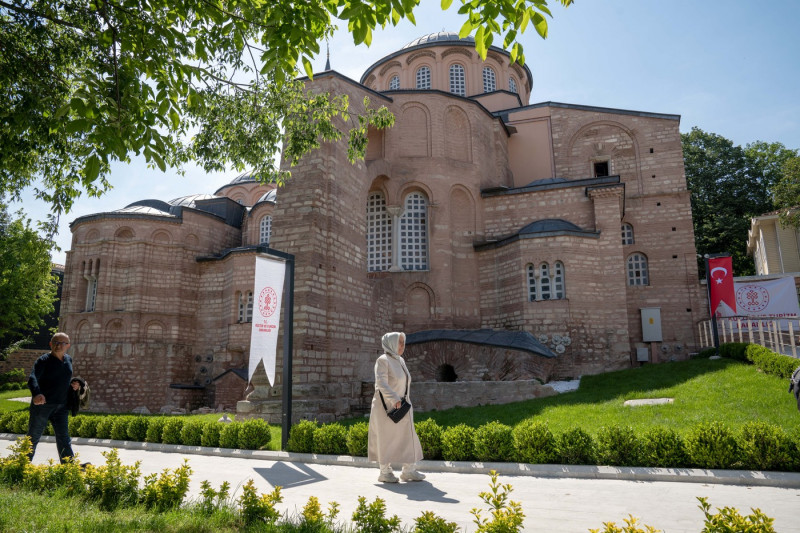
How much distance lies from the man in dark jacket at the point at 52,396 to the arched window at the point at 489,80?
25518 mm

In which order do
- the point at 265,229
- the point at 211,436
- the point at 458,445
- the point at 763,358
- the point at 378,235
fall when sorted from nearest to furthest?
the point at 458,445 < the point at 211,436 < the point at 763,358 < the point at 378,235 < the point at 265,229

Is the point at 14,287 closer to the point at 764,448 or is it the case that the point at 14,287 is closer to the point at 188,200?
the point at 188,200

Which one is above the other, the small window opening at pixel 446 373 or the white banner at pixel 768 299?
the white banner at pixel 768 299

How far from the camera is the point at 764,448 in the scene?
6.40 meters

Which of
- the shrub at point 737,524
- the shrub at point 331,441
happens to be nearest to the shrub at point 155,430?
the shrub at point 331,441

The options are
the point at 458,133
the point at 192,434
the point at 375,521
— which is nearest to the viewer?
the point at 375,521

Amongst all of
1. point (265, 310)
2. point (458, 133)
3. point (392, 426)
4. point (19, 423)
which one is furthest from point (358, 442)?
point (458, 133)

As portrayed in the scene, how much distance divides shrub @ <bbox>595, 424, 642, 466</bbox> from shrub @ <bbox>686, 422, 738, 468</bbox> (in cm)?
59

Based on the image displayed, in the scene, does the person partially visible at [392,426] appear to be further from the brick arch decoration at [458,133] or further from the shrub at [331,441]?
the brick arch decoration at [458,133]

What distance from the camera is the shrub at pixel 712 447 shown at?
21.4 feet

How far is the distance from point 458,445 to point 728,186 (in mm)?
32925

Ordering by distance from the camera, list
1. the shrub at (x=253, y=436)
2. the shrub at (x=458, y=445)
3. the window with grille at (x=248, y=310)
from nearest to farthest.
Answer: the shrub at (x=458, y=445) < the shrub at (x=253, y=436) < the window with grille at (x=248, y=310)

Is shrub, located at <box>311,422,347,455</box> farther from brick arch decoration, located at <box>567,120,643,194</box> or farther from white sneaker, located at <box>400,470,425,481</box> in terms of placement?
brick arch decoration, located at <box>567,120,643,194</box>

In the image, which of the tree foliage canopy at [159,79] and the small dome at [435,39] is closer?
the tree foliage canopy at [159,79]
